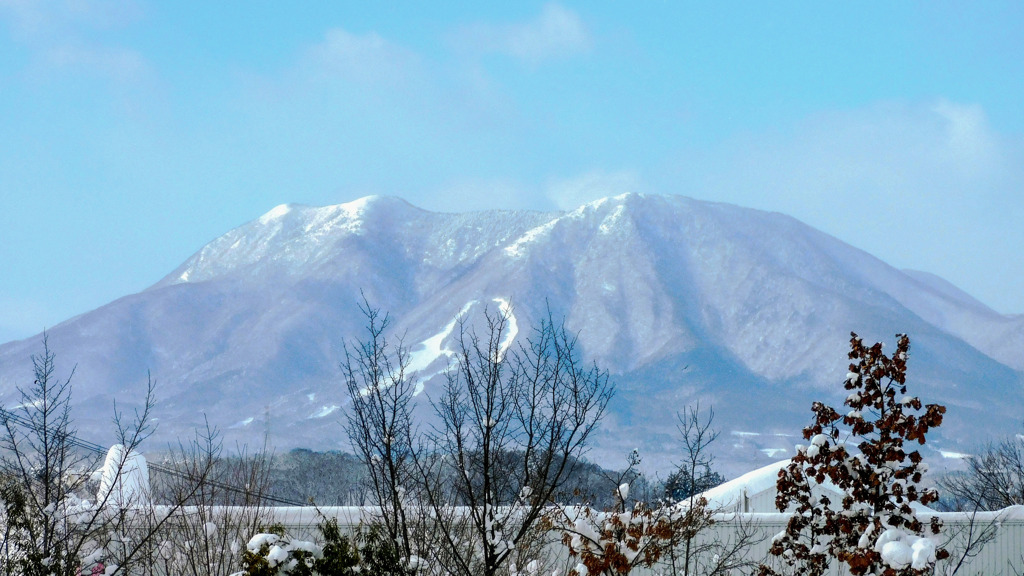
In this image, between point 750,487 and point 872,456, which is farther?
point 750,487

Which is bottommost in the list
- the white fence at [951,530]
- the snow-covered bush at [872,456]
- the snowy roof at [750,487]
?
the white fence at [951,530]

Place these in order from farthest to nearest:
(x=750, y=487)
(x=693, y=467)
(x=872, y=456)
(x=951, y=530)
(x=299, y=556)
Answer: (x=750, y=487)
(x=951, y=530)
(x=693, y=467)
(x=299, y=556)
(x=872, y=456)

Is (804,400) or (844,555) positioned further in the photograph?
(804,400)

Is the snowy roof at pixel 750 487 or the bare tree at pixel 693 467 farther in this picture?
the snowy roof at pixel 750 487

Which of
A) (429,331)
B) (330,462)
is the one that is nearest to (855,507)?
(330,462)

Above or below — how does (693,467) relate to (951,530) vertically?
above

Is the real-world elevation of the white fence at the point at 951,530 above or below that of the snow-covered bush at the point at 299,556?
below

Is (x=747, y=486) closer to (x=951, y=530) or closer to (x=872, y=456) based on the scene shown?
(x=951, y=530)

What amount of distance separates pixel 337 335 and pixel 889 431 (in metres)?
188

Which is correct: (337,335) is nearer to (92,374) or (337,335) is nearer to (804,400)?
(92,374)

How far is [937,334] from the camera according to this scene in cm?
18812

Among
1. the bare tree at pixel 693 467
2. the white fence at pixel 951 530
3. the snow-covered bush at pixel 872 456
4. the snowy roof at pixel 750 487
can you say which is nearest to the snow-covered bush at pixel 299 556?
the bare tree at pixel 693 467

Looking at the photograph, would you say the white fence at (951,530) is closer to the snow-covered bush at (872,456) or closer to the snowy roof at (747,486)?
the snowy roof at (747,486)

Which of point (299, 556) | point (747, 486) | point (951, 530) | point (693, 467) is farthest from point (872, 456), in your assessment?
point (747, 486)
